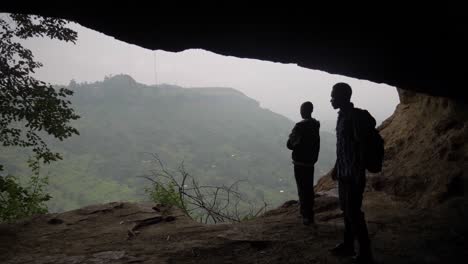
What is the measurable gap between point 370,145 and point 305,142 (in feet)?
7.22

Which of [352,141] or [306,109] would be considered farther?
[306,109]

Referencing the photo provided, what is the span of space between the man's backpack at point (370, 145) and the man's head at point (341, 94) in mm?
377

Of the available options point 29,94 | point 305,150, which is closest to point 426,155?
point 305,150

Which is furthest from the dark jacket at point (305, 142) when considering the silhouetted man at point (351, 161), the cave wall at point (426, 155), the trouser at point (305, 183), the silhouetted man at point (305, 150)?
the cave wall at point (426, 155)

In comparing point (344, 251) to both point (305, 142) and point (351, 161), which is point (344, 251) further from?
point (305, 142)

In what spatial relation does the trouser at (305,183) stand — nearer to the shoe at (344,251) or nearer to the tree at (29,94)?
the shoe at (344,251)

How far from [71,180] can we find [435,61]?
90836mm

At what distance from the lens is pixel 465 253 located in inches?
171

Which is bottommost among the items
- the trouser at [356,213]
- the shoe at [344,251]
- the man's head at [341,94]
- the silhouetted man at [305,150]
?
the shoe at [344,251]

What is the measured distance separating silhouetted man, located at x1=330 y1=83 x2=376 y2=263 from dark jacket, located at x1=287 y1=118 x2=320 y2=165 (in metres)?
1.74

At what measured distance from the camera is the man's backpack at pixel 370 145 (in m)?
3.87

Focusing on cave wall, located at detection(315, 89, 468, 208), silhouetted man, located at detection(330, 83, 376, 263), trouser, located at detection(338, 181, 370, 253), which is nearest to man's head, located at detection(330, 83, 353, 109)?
silhouetted man, located at detection(330, 83, 376, 263)

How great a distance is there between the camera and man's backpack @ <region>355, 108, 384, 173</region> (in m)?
3.87

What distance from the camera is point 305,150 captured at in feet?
19.9
